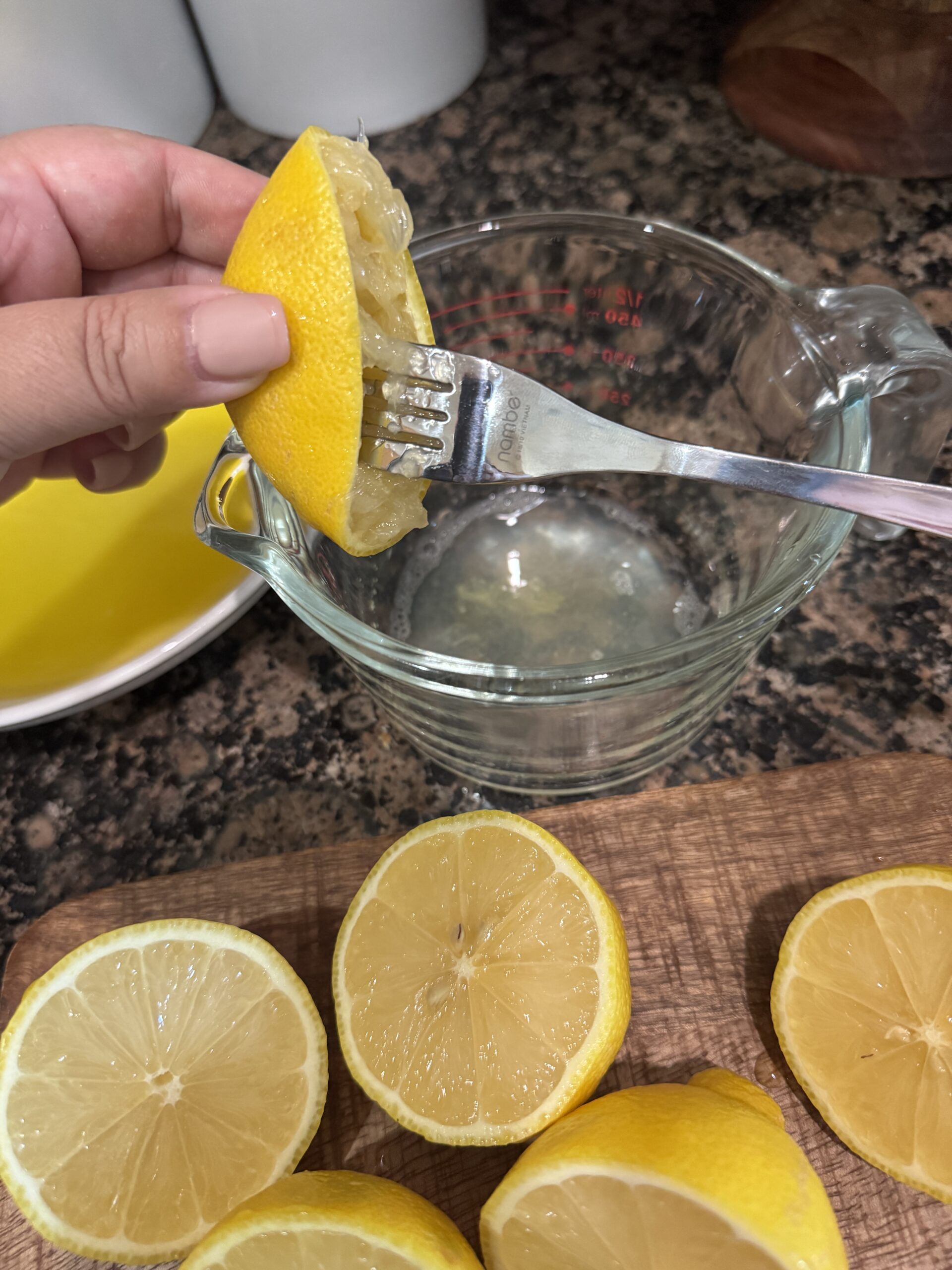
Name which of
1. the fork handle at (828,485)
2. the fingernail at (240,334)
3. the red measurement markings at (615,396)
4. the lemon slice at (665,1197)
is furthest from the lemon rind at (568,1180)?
the red measurement markings at (615,396)

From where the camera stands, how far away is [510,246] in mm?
791

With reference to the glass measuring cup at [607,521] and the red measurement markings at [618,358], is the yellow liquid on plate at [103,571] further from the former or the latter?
the red measurement markings at [618,358]

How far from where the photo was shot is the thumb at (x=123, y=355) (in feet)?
1.64

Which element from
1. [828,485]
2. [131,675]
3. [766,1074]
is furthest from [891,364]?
[131,675]

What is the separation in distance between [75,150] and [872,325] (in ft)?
2.22

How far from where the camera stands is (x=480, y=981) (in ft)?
2.05

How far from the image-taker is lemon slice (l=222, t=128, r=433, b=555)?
478 millimetres

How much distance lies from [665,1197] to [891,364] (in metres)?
0.55

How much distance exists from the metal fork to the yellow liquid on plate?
1.04 feet

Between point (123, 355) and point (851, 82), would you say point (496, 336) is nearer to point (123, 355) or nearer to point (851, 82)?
point (123, 355)

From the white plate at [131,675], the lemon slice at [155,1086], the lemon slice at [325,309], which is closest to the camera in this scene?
the lemon slice at [325,309]

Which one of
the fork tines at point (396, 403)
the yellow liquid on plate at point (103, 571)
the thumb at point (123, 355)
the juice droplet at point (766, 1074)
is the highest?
the thumb at point (123, 355)

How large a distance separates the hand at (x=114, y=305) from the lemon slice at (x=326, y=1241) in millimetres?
491

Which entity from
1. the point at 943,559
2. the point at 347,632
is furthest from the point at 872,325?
the point at 347,632
